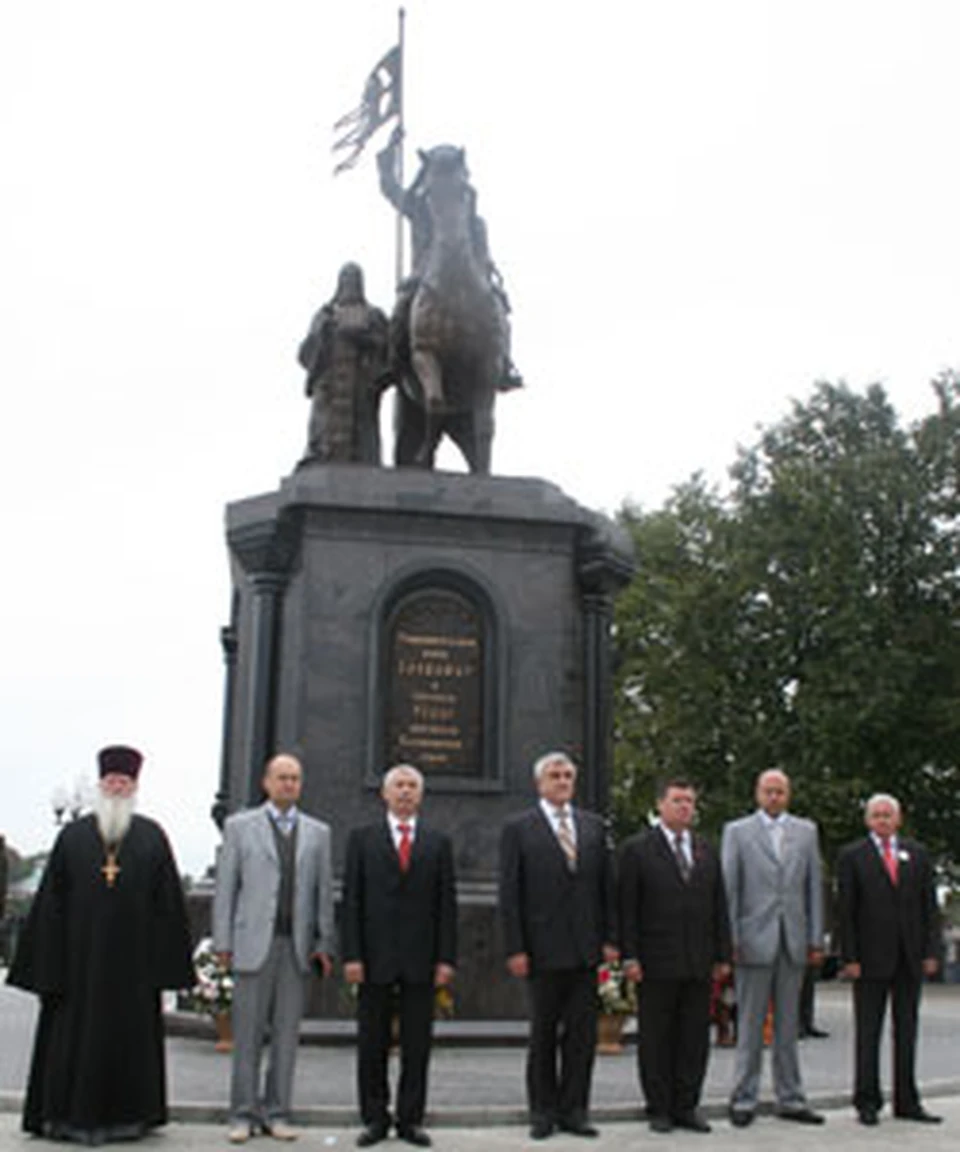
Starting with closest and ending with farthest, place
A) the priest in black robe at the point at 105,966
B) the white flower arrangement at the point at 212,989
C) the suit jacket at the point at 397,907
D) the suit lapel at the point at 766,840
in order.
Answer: the priest in black robe at the point at 105,966 < the suit jacket at the point at 397,907 < the suit lapel at the point at 766,840 < the white flower arrangement at the point at 212,989

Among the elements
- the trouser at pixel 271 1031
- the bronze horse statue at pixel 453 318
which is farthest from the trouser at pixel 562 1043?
the bronze horse statue at pixel 453 318

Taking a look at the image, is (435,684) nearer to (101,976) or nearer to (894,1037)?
(894,1037)

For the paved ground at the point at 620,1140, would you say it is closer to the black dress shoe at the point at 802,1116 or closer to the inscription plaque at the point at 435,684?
the black dress shoe at the point at 802,1116

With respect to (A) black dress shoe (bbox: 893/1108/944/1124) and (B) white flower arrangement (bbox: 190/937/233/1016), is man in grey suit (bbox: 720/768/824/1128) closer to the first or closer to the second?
(A) black dress shoe (bbox: 893/1108/944/1124)

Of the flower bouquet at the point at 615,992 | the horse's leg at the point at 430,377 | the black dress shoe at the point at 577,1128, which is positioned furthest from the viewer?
the horse's leg at the point at 430,377

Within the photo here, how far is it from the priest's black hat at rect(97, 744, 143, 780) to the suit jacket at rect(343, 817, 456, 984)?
1251 millimetres

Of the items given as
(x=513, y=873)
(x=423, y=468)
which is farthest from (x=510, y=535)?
(x=513, y=873)

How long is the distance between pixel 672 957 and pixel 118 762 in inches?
126

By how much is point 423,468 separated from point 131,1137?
7.77 meters

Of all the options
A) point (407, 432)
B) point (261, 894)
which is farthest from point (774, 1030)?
point (407, 432)

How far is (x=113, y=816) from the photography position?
873cm

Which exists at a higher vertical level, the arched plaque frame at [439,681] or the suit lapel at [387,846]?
the arched plaque frame at [439,681]

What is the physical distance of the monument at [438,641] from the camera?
13117mm

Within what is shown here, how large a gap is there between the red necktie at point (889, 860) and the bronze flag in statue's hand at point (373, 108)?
10.9 m
